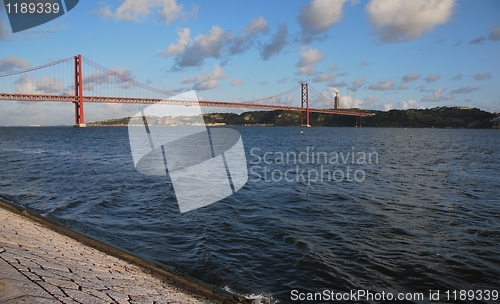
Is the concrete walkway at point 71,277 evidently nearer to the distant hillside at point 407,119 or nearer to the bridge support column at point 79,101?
the bridge support column at point 79,101

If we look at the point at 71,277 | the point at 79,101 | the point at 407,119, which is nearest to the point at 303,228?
the point at 71,277

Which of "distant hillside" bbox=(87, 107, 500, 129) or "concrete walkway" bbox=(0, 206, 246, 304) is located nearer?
"concrete walkway" bbox=(0, 206, 246, 304)

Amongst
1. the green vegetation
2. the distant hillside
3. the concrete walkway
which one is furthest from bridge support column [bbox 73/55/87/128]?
the green vegetation

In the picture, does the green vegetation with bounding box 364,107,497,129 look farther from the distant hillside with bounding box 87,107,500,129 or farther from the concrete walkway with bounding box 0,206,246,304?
the concrete walkway with bounding box 0,206,246,304

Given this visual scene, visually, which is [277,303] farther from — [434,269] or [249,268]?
Answer: [434,269]

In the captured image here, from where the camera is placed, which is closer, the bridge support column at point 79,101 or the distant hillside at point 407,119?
the bridge support column at point 79,101

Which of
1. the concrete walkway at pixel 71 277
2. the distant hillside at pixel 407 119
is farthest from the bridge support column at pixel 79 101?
the concrete walkway at pixel 71 277

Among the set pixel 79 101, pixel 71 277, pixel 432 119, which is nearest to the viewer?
pixel 71 277

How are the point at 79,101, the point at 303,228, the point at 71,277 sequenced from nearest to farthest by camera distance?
the point at 71,277 → the point at 303,228 → the point at 79,101

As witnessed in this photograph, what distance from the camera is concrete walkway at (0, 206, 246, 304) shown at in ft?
10.0

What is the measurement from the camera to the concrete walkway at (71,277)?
10.0 ft

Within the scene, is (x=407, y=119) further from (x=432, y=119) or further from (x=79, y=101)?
(x=79, y=101)

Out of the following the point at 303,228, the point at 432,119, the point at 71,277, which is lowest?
the point at 303,228

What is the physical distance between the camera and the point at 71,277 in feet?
11.8
